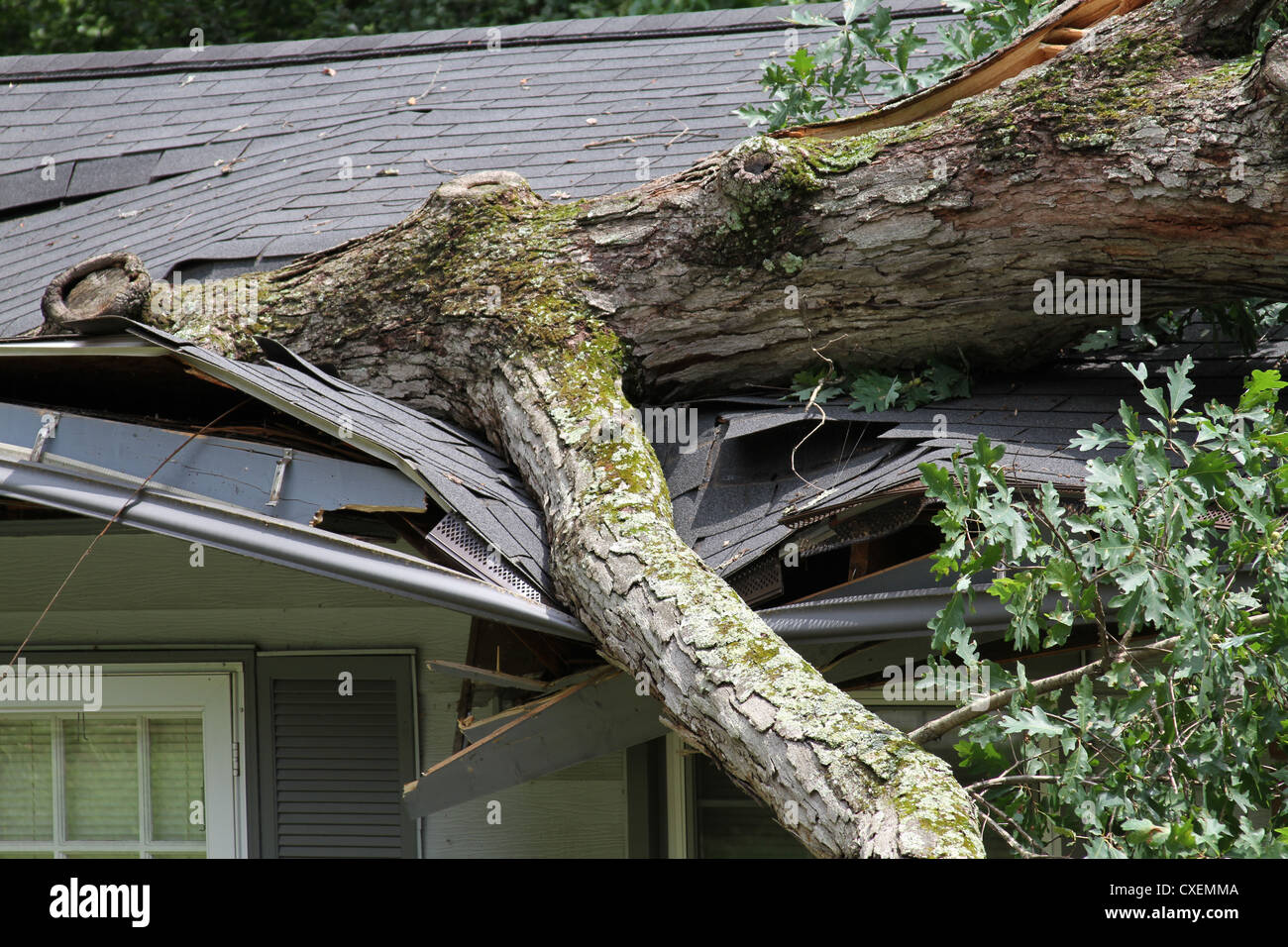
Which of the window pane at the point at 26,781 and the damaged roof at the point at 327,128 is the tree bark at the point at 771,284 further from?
A: the window pane at the point at 26,781

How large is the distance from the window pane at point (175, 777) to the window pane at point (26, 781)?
0.47 m

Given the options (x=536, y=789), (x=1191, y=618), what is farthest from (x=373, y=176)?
(x=1191, y=618)

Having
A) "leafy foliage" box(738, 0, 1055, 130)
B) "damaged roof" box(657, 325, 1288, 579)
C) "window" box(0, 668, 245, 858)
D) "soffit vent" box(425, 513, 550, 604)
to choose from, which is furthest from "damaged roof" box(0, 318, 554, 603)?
"leafy foliage" box(738, 0, 1055, 130)

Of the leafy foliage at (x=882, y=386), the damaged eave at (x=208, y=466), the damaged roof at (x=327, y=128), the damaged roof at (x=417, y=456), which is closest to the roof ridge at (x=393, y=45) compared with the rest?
the damaged roof at (x=327, y=128)

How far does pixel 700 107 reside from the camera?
249 inches

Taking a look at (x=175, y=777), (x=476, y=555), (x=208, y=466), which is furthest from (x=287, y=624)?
(x=476, y=555)

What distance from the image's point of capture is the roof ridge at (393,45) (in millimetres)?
7551

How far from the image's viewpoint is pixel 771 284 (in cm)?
389

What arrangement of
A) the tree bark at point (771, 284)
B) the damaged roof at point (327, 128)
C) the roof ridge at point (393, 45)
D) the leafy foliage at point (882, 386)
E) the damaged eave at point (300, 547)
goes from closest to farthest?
the tree bark at point (771, 284) < the damaged eave at point (300, 547) < the leafy foliage at point (882, 386) < the damaged roof at point (327, 128) < the roof ridge at point (393, 45)

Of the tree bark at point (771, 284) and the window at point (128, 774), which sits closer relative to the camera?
the tree bark at point (771, 284)

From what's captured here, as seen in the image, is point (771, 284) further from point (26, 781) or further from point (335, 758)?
point (26, 781)

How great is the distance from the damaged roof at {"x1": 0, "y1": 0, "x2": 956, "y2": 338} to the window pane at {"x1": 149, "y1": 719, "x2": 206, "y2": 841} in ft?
6.25

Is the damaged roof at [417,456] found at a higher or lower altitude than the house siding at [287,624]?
higher
